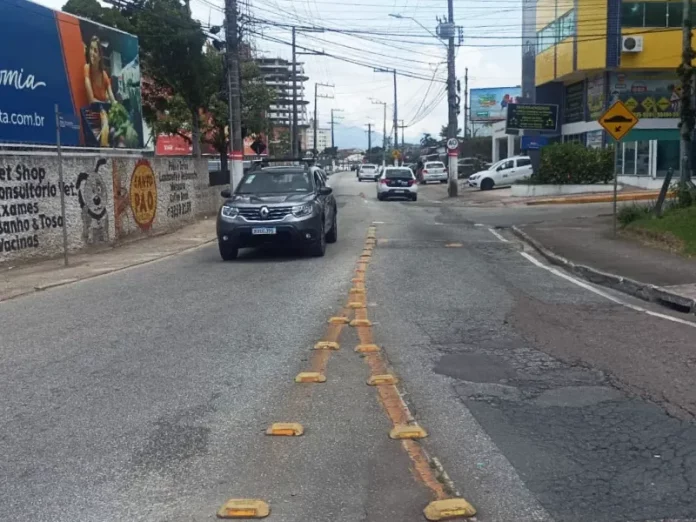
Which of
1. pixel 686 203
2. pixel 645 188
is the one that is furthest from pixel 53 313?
pixel 645 188

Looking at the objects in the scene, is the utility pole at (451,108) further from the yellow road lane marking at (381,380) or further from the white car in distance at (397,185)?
the yellow road lane marking at (381,380)

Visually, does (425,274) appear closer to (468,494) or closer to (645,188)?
(468,494)

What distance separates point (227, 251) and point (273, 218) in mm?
1150

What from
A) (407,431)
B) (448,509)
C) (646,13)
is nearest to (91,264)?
(407,431)

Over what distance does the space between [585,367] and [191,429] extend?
139 inches

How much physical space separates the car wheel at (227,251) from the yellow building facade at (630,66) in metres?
26.6

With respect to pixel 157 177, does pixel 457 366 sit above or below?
below

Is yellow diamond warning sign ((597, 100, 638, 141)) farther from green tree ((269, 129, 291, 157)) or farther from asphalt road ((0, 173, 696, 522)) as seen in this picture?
green tree ((269, 129, 291, 157))

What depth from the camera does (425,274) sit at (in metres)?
12.6

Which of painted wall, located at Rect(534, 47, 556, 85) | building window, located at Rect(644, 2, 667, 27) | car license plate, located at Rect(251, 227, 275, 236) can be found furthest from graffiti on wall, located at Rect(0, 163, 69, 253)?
painted wall, located at Rect(534, 47, 556, 85)

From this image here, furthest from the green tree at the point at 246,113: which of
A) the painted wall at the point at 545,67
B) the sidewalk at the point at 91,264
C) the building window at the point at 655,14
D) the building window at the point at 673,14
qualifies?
the building window at the point at 673,14

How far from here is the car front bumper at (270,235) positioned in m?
14.1

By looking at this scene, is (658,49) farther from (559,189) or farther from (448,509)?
(448,509)

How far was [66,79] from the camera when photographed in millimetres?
18812
